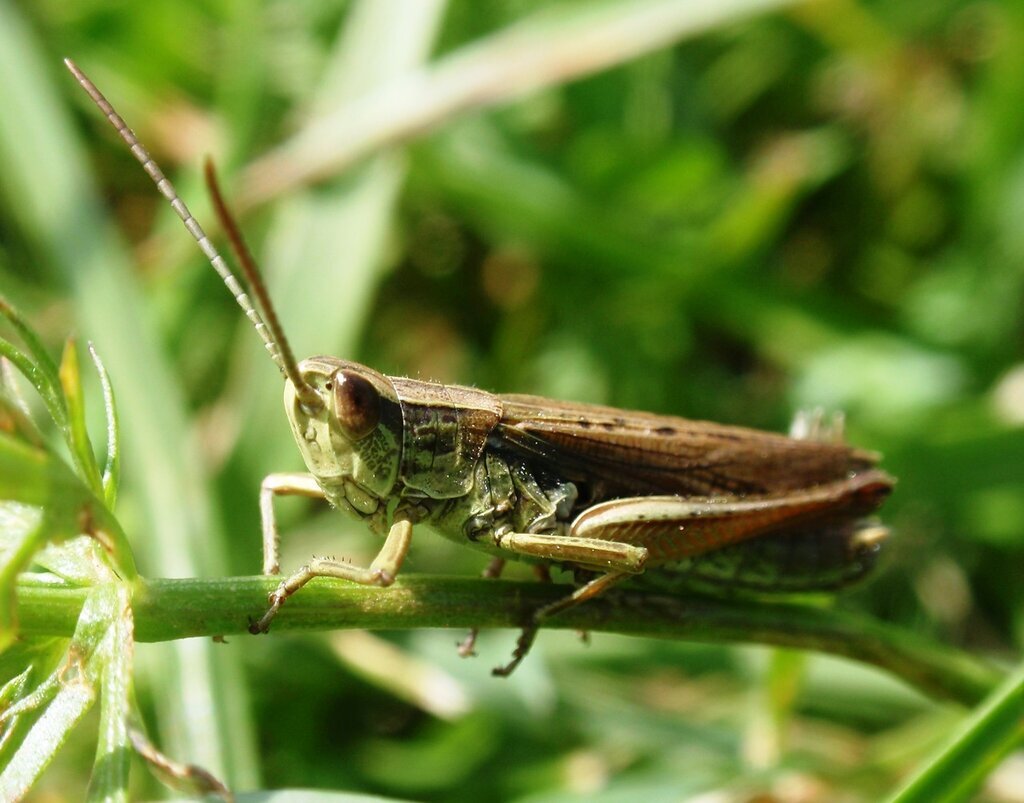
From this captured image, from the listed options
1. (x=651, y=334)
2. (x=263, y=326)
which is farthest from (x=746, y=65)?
(x=263, y=326)

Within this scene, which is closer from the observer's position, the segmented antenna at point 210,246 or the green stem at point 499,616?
the green stem at point 499,616

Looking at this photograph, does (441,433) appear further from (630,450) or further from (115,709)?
(115,709)

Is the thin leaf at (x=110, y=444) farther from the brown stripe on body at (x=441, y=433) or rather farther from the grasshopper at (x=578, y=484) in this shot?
the brown stripe on body at (x=441, y=433)

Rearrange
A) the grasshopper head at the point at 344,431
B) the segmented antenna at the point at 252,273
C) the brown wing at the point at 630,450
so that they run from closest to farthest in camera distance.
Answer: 1. the segmented antenna at the point at 252,273
2. the grasshopper head at the point at 344,431
3. the brown wing at the point at 630,450

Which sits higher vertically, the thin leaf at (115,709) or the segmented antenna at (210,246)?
the segmented antenna at (210,246)

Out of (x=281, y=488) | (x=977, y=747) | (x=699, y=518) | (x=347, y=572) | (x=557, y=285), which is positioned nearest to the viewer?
(x=347, y=572)

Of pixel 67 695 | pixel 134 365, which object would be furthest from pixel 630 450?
pixel 134 365

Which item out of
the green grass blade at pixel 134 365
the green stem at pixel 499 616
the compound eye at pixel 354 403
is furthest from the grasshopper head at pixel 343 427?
the green grass blade at pixel 134 365

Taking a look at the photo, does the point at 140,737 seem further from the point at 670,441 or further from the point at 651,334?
the point at 651,334
